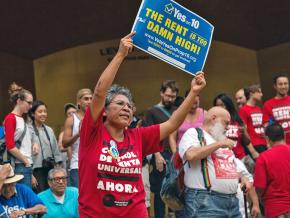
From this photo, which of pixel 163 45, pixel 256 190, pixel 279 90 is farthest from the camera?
pixel 279 90

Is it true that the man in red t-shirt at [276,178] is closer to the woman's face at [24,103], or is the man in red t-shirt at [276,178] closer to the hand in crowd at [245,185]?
the hand in crowd at [245,185]

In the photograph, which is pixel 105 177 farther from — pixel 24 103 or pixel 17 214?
pixel 24 103

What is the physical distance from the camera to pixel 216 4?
39.7 ft

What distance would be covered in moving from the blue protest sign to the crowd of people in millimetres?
174

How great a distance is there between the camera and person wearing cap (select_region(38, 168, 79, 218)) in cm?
668

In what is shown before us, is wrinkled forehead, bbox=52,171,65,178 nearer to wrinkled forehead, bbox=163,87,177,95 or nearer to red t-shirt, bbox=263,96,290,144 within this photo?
wrinkled forehead, bbox=163,87,177,95

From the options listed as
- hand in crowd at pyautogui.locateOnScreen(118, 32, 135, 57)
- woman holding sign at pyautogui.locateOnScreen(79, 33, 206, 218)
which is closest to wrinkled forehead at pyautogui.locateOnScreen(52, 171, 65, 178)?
woman holding sign at pyautogui.locateOnScreen(79, 33, 206, 218)

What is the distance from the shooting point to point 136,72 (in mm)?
12898

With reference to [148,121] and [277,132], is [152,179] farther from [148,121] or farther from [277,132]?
[277,132]

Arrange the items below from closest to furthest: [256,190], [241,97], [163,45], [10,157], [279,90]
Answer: [163,45] < [256,190] < [10,157] < [279,90] < [241,97]

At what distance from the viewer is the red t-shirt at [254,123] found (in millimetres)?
8258

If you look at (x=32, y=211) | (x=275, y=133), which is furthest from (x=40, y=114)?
(x=275, y=133)

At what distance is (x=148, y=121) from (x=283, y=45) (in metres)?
6.08

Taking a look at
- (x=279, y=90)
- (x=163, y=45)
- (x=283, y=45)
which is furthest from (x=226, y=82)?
(x=163, y=45)
